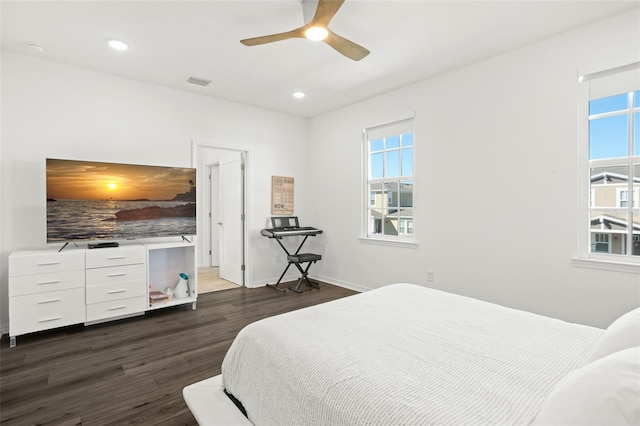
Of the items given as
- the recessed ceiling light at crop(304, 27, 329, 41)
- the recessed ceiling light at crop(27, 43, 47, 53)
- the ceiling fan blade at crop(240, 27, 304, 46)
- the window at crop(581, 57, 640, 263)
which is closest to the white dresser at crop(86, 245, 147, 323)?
the recessed ceiling light at crop(27, 43, 47, 53)

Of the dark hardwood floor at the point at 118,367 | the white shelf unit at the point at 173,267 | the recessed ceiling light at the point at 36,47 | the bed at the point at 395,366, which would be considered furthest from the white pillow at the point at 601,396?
the recessed ceiling light at the point at 36,47

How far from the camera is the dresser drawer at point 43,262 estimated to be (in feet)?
9.27

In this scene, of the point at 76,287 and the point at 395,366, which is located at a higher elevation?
the point at 395,366

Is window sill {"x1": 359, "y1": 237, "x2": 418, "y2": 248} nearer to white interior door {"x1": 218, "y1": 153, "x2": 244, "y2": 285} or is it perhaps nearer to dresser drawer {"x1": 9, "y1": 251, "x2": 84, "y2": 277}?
white interior door {"x1": 218, "y1": 153, "x2": 244, "y2": 285}

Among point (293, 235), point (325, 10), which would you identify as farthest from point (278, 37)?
point (293, 235)

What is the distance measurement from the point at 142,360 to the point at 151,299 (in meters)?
1.23

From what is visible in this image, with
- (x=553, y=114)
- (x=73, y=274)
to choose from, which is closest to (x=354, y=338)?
(x=553, y=114)

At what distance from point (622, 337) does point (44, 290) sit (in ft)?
13.1

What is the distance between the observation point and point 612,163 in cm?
266

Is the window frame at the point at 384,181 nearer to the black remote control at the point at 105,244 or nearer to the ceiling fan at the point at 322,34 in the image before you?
the ceiling fan at the point at 322,34

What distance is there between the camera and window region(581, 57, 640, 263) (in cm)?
260

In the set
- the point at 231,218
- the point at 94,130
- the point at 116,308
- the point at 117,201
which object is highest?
the point at 94,130

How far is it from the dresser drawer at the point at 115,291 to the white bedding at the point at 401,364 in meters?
2.26

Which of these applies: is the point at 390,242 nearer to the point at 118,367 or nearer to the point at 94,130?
the point at 118,367
